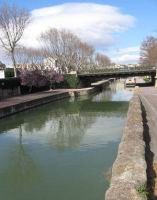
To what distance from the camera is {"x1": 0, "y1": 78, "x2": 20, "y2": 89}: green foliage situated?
5828 centimetres

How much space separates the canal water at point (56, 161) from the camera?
13164 millimetres

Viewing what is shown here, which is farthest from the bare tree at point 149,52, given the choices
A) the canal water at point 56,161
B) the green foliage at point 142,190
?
the green foliage at point 142,190

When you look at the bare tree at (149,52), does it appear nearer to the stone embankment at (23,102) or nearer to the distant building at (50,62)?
the distant building at (50,62)

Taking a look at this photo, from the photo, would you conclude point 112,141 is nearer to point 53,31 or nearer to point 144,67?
point 144,67

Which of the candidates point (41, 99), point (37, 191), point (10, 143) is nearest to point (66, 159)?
point (37, 191)

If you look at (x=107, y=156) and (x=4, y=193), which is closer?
(x=4, y=193)

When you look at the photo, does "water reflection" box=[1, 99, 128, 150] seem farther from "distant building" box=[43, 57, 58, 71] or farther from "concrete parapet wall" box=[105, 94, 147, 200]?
"distant building" box=[43, 57, 58, 71]

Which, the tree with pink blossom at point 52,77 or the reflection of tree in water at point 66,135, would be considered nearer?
the reflection of tree in water at point 66,135

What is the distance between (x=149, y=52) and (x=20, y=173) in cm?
9266

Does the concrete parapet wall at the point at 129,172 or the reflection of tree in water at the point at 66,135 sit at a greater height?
the concrete parapet wall at the point at 129,172

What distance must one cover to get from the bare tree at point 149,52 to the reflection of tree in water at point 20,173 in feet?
270

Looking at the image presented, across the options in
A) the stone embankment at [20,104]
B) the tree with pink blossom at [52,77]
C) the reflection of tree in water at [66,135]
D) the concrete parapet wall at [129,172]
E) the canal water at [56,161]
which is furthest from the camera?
the tree with pink blossom at [52,77]

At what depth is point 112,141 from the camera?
2247cm

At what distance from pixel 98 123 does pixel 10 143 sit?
410 inches
